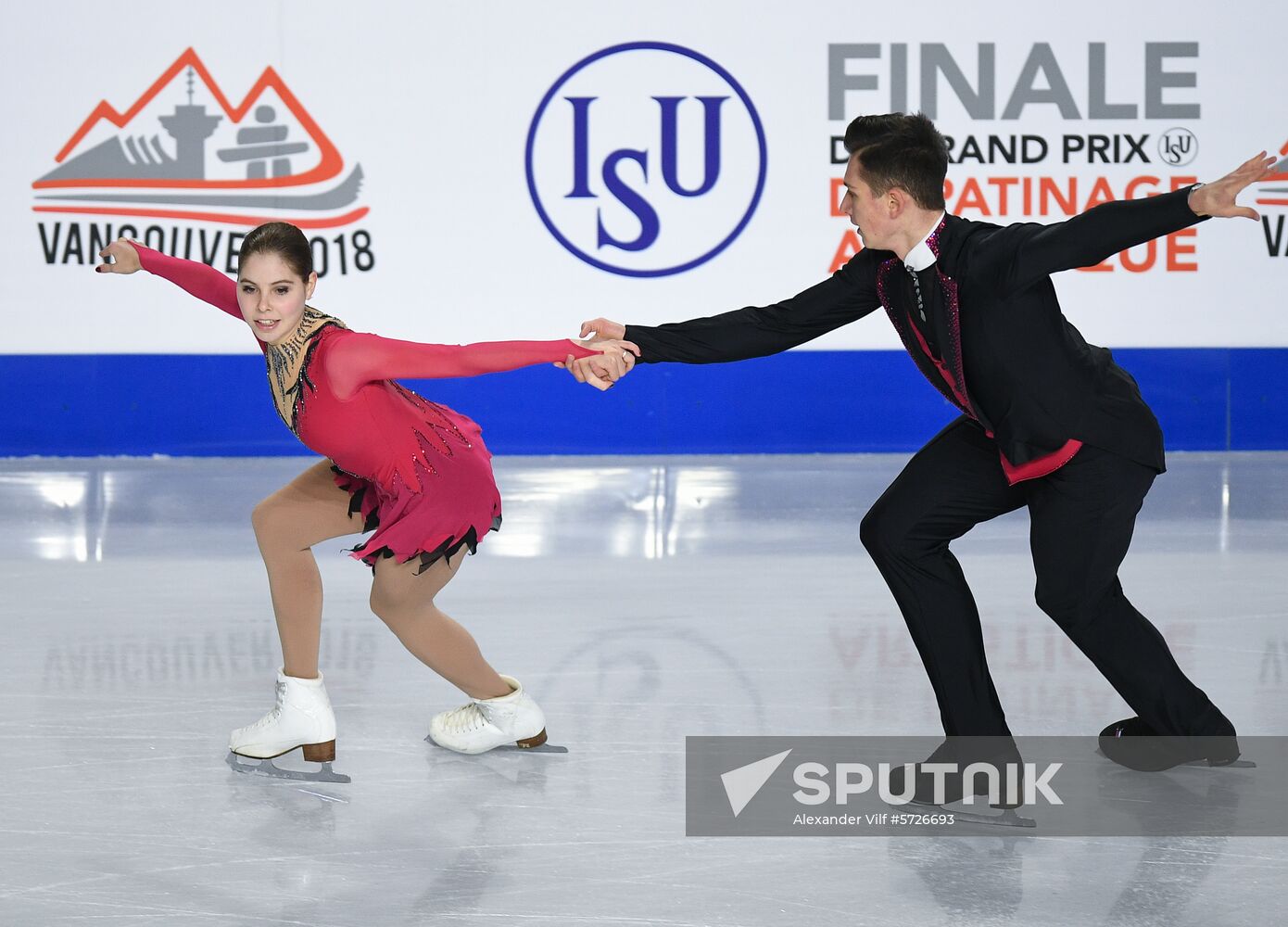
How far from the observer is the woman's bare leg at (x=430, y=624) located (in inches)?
122

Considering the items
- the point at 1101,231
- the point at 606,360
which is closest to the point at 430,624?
the point at 606,360

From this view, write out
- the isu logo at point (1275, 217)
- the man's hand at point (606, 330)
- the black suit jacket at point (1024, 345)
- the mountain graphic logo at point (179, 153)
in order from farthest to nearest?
1. the isu logo at point (1275, 217)
2. the mountain graphic logo at point (179, 153)
3. the man's hand at point (606, 330)
4. the black suit jacket at point (1024, 345)

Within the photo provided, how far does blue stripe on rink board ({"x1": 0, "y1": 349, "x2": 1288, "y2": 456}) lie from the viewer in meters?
8.83

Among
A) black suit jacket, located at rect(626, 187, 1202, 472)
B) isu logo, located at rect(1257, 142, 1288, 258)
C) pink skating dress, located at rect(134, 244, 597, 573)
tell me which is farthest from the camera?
isu logo, located at rect(1257, 142, 1288, 258)

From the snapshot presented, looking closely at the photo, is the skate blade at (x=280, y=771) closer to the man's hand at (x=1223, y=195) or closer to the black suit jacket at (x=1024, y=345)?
the black suit jacket at (x=1024, y=345)

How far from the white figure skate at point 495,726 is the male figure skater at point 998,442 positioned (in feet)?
2.60

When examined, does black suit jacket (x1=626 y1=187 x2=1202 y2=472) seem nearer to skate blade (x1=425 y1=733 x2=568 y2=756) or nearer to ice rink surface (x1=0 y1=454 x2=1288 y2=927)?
ice rink surface (x1=0 y1=454 x2=1288 y2=927)

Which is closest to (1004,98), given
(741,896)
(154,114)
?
(154,114)

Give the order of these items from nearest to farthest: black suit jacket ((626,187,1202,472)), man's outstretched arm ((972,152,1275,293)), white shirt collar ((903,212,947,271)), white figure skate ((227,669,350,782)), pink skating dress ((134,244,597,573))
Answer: man's outstretched arm ((972,152,1275,293)) → black suit jacket ((626,187,1202,472)) → white shirt collar ((903,212,947,271)) → pink skating dress ((134,244,597,573)) → white figure skate ((227,669,350,782))

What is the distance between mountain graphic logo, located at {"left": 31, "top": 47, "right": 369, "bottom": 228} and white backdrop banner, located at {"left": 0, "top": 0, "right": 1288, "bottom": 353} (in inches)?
0.6

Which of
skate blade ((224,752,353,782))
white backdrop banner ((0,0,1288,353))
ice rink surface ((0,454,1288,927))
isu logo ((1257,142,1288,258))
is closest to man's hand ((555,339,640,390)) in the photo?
ice rink surface ((0,454,1288,927))

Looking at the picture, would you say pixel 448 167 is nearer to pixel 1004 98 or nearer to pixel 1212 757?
pixel 1004 98

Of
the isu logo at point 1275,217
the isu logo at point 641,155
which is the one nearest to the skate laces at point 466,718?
the isu logo at point 641,155

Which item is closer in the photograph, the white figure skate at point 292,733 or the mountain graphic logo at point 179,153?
the white figure skate at point 292,733
